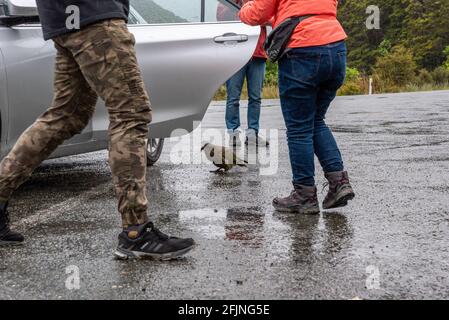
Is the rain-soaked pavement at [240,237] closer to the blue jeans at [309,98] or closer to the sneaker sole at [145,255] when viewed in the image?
the sneaker sole at [145,255]

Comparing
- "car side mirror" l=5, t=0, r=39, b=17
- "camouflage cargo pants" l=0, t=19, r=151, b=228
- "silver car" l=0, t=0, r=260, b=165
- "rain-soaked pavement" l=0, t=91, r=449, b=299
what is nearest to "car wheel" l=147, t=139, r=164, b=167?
"rain-soaked pavement" l=0, t=91, r=449, b=299

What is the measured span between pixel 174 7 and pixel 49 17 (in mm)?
2432

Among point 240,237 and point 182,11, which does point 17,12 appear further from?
point 240,237

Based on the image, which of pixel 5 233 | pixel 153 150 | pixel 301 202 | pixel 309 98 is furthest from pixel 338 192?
pixel 153 150

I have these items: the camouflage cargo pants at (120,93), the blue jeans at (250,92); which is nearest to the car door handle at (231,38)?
the camouflage cargo pants at (120,93)

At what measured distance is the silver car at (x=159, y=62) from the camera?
471 cm

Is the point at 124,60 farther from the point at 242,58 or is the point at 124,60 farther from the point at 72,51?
the point at 242,58

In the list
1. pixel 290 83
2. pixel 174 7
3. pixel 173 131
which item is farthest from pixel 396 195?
pixel 174 7

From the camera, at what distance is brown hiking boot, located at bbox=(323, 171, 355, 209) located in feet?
14.8

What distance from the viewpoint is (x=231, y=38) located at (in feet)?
18.5

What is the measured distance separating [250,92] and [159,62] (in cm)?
336
